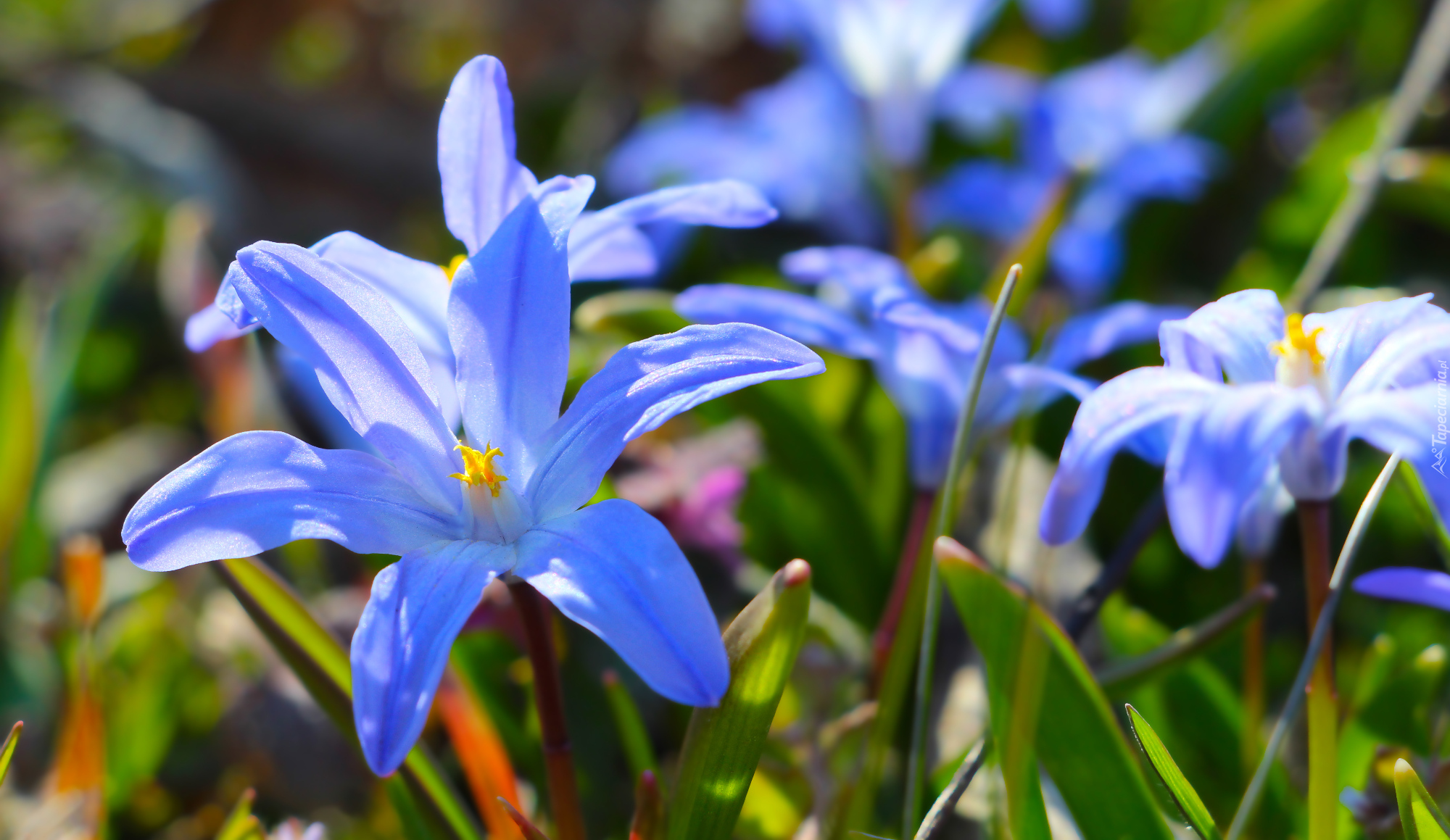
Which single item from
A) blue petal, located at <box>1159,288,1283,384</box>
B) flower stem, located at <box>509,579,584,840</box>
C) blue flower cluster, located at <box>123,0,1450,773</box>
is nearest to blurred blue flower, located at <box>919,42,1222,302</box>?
blue flower cluster, located at <box>123,0,1450,773</box>

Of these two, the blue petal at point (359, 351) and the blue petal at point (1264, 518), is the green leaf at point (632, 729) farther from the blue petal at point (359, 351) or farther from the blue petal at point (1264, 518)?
the blue petal at point (1264, 518)

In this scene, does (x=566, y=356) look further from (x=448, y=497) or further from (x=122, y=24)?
(x=122, y=24)

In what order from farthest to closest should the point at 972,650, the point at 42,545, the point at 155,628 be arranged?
the point at 42,545
the point at 155,628
the point at 972,650

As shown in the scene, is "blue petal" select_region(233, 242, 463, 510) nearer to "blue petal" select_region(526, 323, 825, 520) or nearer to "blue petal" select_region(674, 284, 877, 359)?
"blue petal" select_region(526, 323, 825, 520)

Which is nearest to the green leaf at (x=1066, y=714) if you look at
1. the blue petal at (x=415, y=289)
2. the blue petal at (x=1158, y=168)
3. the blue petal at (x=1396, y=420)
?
the blue petal at (x=1396, y=420)

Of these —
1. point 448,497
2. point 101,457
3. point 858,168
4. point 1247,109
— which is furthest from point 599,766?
point 1247,109

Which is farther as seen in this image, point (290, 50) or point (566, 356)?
point (290, 50)

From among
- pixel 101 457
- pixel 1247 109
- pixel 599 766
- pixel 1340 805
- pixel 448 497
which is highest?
pixel 1247 109
